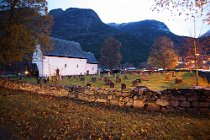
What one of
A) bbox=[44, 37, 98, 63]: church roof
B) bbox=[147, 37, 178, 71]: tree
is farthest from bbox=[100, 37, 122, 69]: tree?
bbox=[147, 37, 178, 71]: tree

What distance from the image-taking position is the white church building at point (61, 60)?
4397 cm

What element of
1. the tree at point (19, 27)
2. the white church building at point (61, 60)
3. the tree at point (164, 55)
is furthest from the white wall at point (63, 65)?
the tree at point (164, 55)

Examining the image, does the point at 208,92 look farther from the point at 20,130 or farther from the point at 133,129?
the point at 20,130

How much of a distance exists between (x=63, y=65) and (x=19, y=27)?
30536mm

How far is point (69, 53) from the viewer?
53844mm

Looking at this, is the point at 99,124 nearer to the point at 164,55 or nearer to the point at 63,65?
the point at 63,65

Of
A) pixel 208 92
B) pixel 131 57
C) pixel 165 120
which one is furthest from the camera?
pixel 131 57

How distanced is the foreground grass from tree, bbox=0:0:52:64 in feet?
47.2

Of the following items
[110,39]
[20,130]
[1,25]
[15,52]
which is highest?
[110,39]

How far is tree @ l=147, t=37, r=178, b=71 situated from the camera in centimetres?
5025

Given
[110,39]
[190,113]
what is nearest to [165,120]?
[190,113]

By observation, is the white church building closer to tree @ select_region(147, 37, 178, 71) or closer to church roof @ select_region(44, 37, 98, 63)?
church roof @ select_region(44, 37, 98, 63)

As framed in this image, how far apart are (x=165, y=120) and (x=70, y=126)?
3.69 metres

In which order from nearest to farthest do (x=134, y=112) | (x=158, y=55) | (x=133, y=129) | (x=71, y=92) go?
(x=133, y=129), (x=134, y=112), (x=71, y=92), (x=158, y=55)
